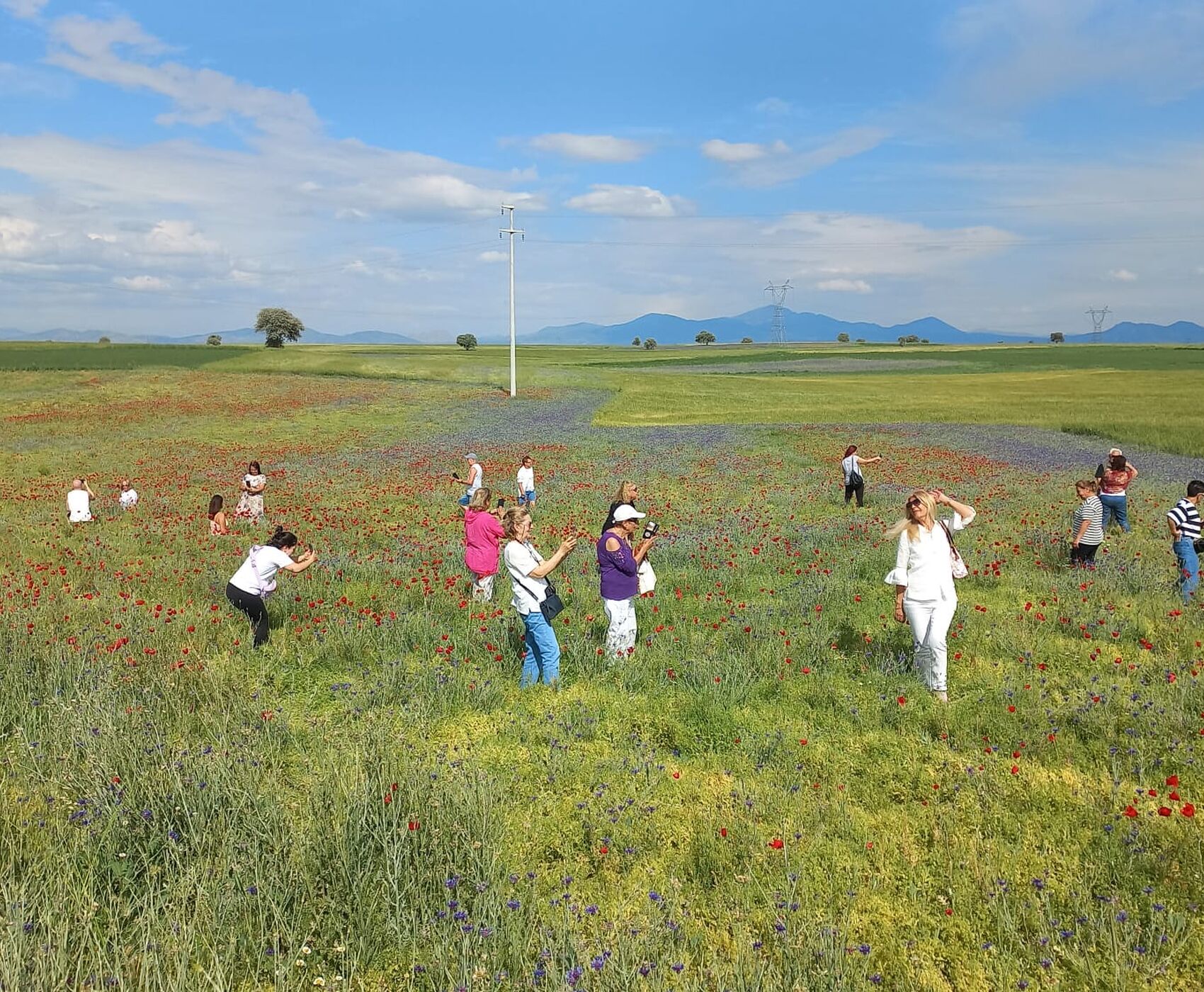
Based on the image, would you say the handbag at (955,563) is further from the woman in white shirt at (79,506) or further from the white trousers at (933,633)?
the woman in white shirt at (79,506)

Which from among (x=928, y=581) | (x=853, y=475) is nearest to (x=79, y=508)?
(x=928, y=581)

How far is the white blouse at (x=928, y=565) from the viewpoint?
23.6ft

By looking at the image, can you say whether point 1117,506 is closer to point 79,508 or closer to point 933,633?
point 933,633

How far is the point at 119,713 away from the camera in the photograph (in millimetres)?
5891

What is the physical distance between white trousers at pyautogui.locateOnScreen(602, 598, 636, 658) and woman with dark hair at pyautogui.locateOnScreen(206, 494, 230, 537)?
945 centimetres

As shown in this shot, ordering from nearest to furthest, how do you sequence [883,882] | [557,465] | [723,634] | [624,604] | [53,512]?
[883,882] → [624,604] → [723,634] → [53,512] → [557,465]

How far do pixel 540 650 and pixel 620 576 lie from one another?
1163mm

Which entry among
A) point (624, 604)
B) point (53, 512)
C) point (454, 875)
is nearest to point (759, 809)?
point (454, 875)

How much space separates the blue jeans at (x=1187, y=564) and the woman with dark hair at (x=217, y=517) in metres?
15.8

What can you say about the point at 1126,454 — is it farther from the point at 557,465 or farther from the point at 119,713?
the point at 119,713

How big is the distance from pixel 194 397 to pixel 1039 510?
50.5 meters

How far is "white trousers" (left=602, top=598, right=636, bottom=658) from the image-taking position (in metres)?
7.92

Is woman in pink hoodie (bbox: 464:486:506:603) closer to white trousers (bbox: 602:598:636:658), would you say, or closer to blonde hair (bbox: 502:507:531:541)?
blonde hair (bbox: 502:507:531:541)

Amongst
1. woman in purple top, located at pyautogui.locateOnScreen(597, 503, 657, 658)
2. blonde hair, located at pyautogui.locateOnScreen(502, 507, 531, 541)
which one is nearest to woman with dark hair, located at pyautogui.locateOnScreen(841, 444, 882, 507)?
woman in purple top, located at pyautogui.locateOnScreen(597, 503, 657, 658)
